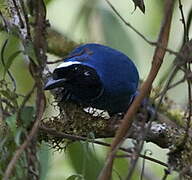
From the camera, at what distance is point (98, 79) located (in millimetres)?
2105

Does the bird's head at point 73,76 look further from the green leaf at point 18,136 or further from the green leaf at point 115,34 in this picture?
the green leaf at point 115,34

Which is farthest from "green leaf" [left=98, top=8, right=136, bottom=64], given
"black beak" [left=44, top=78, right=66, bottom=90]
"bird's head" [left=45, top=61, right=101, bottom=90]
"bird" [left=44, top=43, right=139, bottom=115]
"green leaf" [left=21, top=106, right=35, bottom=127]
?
"green leaf" [left=21, top=106, right=35, bottom=127]

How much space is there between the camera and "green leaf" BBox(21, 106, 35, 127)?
124 cm

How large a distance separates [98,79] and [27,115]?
874 millimetres

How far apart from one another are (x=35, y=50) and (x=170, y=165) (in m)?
0.37

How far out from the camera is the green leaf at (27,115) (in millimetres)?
1239

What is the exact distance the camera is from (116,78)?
2232mm

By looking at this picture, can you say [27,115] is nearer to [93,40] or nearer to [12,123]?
[12,123]

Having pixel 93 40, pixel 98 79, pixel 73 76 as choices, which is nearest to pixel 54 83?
pixel 73 76

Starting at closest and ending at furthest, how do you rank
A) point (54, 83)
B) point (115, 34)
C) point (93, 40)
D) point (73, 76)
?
point (54, 83), point (73, 76), point (115, 34), point (93, 40)

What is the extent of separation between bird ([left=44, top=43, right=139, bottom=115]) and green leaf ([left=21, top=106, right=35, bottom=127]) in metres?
0.58

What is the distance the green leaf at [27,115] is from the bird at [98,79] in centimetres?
58

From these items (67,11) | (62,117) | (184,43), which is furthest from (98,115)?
(67,11)

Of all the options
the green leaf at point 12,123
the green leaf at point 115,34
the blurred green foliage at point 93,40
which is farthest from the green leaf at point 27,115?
the green leaf at point 115,34
